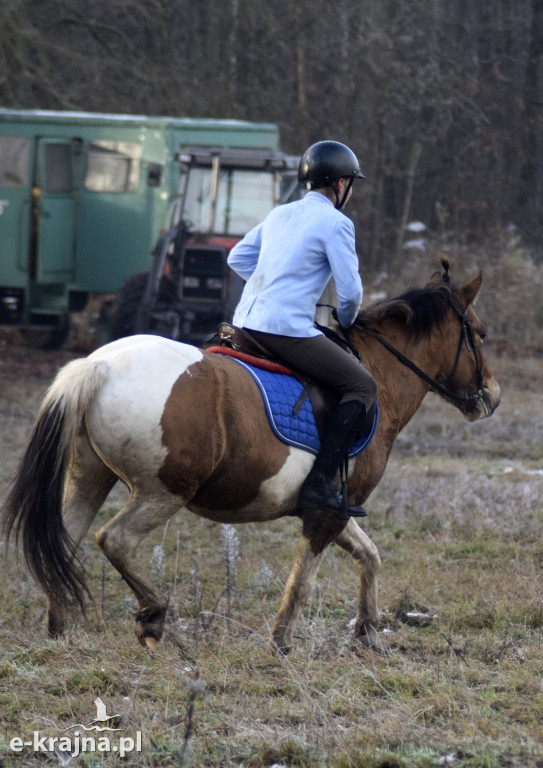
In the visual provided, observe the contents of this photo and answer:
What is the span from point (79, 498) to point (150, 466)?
0.61 metres

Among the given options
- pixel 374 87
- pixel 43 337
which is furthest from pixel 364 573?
pixel 374 87

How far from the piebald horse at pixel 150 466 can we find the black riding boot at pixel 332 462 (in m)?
0.06

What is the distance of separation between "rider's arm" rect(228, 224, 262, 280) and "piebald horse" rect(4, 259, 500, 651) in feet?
2.84

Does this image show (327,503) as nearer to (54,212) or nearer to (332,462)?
(332,462)

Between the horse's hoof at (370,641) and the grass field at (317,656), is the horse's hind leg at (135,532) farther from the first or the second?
the horse's hoof at (370,641)

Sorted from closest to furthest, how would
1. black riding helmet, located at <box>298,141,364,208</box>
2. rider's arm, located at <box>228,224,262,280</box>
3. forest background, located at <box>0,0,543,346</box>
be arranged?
black riding helmet, located at <box>298,141,364,208</box> → rider's arm, located at <box>228,224,262,280</box> → forest background, located at <box>0,0,543,346</box>

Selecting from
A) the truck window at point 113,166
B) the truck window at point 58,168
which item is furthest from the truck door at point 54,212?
the truck window at point 113,166

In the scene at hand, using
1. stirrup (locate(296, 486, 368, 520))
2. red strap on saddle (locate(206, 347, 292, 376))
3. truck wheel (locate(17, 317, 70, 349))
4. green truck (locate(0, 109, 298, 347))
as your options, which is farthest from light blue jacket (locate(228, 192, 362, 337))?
truck wheel (locate(17, 317, 70, 349))

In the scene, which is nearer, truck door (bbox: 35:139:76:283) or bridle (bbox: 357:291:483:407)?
bridle (bbox: 357:291:483:407)

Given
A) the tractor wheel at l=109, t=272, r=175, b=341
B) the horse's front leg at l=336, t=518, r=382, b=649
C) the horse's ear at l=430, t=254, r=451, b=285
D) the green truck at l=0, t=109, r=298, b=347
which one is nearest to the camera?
the horse's front leg at l=336, t=518, r=382, b=649

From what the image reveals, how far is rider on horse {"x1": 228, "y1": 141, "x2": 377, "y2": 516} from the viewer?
191 inches

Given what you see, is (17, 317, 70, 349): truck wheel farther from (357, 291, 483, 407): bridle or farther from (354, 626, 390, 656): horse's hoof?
(354, 626, 390, 656): horse's hoof

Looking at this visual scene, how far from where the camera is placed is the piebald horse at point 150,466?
4.43m

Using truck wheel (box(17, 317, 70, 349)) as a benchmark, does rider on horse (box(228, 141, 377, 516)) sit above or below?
above
